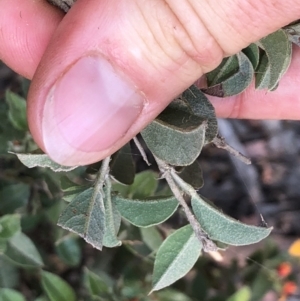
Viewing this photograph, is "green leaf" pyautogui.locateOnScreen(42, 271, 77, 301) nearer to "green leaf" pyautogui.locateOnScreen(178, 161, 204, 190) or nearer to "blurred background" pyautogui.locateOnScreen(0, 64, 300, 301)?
"blurred background" pyautogui.locateOnScreen(0, 64, 300, 301)

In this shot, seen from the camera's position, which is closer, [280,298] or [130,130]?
[130,130]

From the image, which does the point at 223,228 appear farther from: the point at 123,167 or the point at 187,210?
the point at 123,167

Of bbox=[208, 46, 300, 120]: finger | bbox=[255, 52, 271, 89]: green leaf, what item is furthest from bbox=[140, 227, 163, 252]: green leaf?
bbox=[255, 52, 271, 89]: green leaf

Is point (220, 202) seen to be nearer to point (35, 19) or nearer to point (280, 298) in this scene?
point (280, 298)

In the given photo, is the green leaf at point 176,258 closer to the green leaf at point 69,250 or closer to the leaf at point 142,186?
the leaf at point 142,186

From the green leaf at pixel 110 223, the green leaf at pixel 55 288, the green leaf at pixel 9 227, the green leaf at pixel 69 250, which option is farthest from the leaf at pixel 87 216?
the green leaf at pixel 69 250

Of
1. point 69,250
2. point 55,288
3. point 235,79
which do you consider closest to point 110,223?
point 235,79

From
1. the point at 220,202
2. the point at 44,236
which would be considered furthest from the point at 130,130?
the point at 220,202
